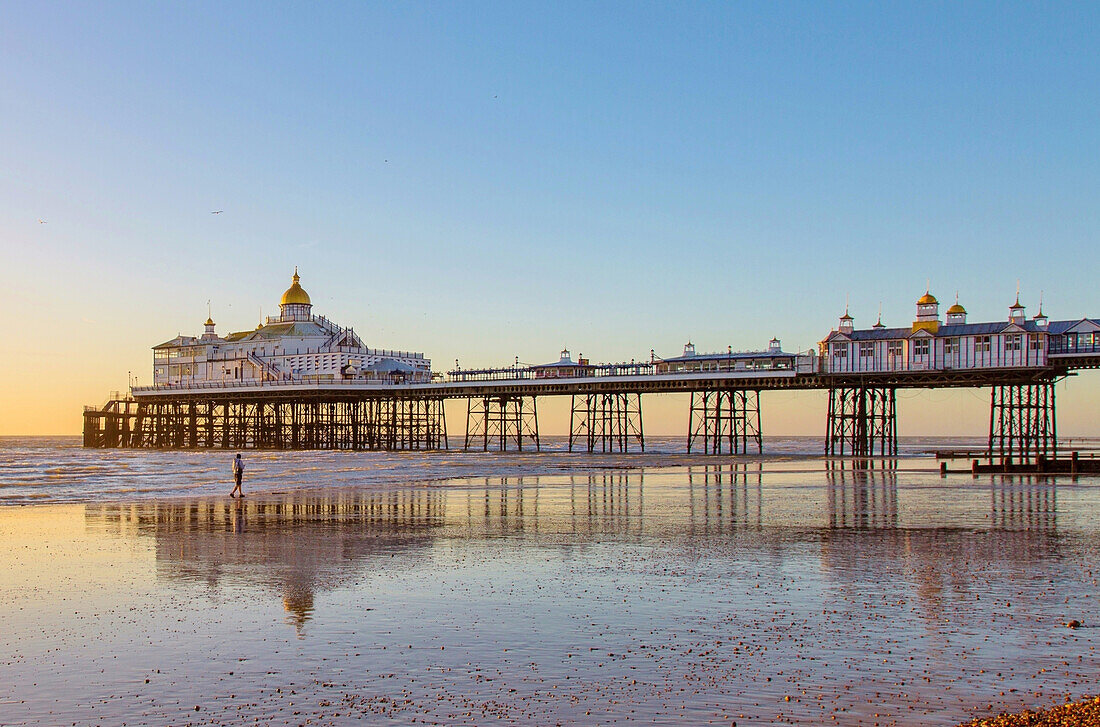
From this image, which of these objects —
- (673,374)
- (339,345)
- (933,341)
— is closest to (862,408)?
(933,341)

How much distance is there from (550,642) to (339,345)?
83.4m

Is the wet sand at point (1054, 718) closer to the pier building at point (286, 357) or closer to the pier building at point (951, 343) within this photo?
the pier building at point (951, 343)

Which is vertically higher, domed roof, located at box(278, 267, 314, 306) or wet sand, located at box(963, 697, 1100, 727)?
domed roof, located at box(278, 267, 314, 306)

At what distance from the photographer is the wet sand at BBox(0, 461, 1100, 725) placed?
26.5ft

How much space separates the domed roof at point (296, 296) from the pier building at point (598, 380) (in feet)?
0.35

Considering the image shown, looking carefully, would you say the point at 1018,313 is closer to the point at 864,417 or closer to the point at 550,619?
the point at 864,417

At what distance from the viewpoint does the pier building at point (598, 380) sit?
174 ft

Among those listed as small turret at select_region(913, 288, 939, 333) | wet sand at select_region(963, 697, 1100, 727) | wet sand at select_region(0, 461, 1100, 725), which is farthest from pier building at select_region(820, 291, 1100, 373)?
wet sand at select_region(963, 697, 1100, 727)

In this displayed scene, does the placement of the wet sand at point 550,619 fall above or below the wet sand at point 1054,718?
below

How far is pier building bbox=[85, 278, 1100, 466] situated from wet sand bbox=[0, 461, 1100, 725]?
94.5 ft

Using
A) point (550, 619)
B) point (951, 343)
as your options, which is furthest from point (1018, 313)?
point (550, 619)

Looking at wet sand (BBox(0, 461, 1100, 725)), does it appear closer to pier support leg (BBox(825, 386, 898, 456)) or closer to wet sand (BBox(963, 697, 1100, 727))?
wet sand (BBox(963, 697, 1100, 727))

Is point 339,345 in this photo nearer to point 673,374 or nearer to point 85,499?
point 673,374

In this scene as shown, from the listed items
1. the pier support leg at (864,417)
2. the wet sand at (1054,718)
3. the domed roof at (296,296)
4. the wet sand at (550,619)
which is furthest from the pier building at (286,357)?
the wet sand at (1054,718)
